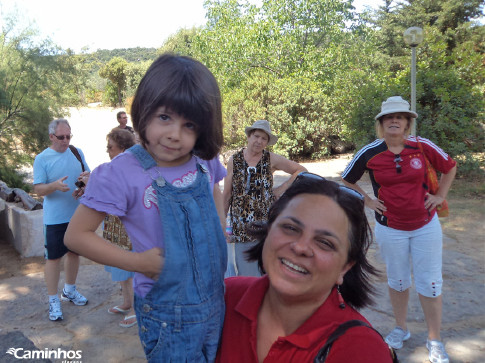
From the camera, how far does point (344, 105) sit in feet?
41.4

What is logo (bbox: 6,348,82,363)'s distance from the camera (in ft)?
11.1

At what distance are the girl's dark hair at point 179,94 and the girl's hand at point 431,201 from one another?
7.60 feet

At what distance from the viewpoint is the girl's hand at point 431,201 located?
324 cm

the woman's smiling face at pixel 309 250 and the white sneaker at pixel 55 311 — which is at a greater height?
the woman's smiling face at pixel 309 250

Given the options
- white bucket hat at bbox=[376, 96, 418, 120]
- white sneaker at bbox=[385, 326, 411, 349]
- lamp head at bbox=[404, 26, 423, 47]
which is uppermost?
lamp head at bbox=[404, 26, 423, 47]

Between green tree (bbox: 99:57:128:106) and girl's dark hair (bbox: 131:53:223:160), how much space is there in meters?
37.6

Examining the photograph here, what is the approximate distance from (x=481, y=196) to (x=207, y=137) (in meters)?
8.88

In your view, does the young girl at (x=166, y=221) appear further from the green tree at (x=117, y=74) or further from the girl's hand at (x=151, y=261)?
the green tree at (x=117, y=74)

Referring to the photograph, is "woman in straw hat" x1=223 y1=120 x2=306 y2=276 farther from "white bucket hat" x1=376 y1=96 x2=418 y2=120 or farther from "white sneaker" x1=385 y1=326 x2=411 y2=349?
"white sneaker" x1=385 y1=326 x2=411 y2=349

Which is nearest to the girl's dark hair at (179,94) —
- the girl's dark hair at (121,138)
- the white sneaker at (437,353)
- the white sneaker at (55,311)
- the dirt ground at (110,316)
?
the dirt ground at (110,316)

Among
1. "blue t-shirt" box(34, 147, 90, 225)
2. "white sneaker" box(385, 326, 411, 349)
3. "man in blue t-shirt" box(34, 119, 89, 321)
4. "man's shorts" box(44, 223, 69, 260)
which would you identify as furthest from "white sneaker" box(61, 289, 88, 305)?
"white sneaker" box(385, 326, 411, 349)

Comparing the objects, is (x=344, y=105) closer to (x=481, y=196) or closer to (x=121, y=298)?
(x=481, y=196)

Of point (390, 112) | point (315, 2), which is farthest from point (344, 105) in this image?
point (390, 112)

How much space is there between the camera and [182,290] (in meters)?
1.38
